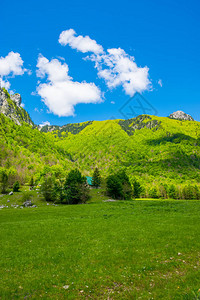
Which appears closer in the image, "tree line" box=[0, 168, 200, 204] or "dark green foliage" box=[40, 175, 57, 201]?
"dark green foliage" box=[40, 175, 57, 201]

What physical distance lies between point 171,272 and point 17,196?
91862mm

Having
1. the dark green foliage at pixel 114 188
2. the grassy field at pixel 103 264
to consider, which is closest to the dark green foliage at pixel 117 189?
the dark green foliage at pixel 114 188

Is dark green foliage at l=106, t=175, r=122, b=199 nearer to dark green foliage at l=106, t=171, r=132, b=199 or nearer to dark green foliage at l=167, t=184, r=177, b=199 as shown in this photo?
dark green foliage at l=106, t=171, r=132, b=199

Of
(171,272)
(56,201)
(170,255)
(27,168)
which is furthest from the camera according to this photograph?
(27,168)

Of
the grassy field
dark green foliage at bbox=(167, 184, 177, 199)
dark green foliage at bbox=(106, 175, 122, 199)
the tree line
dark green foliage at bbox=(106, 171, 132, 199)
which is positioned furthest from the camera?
dark green foliage at bbox=(167, 184, 177, 199)

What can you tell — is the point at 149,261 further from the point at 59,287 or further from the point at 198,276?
the point at 59,287

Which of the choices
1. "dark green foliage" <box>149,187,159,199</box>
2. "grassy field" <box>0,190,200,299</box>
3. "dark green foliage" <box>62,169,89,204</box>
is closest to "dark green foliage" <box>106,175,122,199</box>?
"dark green foliage" <box>62,169,89,204</box>

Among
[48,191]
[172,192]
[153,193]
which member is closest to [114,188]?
[48,191]

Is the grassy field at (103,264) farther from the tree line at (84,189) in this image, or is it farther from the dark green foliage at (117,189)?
the dark green foliage at (117,189)

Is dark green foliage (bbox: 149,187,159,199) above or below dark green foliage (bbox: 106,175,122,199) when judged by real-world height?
below

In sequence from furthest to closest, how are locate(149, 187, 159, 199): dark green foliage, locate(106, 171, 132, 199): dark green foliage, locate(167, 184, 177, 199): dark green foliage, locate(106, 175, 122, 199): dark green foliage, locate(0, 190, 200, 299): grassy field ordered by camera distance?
locate(149, 187, 159, 199): dark green foliage
locate(167, 184, 177, 199): dark green foliage
locate(106, 171, 132, 199): dark green foliage
locate(106, 175, 122, 199): dark green foliage
locate(0, 190, 200, 299): grassy field

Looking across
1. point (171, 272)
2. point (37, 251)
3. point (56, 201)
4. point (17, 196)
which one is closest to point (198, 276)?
point (171, 272)

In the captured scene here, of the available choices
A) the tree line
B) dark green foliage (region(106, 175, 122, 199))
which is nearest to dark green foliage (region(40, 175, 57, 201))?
the tree line

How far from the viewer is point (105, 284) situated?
1229cm
